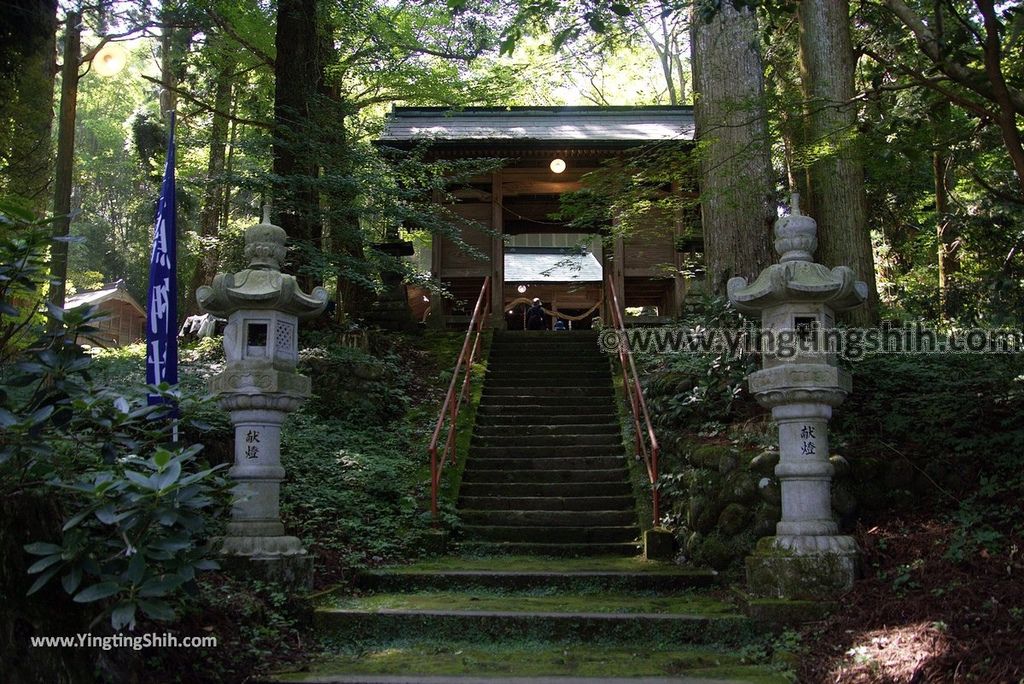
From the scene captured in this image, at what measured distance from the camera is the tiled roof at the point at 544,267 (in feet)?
74.6

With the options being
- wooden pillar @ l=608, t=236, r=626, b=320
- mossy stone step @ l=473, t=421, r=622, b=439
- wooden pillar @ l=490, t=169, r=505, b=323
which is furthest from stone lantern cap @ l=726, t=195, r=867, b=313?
wooden pillar @ l=608, t=236, r=626, b=320

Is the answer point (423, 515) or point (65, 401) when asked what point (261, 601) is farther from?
point (423, 515)

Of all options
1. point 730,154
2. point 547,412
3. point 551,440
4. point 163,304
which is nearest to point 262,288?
point 163,304

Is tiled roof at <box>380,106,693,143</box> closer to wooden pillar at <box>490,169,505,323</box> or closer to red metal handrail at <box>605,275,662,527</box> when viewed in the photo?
wooden pillar at <box>490,169,505,323</box>

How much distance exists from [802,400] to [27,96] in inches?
403

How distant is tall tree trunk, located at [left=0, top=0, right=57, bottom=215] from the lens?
380 inches

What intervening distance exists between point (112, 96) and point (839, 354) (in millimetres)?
33720

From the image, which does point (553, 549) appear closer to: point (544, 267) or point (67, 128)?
point (67, 128)

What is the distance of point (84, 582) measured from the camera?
3.62 meters

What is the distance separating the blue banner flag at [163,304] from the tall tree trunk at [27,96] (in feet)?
13.0

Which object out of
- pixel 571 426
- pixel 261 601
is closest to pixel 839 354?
pixel 571 426

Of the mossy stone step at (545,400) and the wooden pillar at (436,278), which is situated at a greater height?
the wooden pillar at (436,278)

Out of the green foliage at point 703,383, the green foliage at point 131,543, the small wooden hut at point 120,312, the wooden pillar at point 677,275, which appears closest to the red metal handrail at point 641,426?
the green foliage at point 703,383

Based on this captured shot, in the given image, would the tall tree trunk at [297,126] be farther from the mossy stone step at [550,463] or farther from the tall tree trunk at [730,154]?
the tall tree trunk at [730,154]
